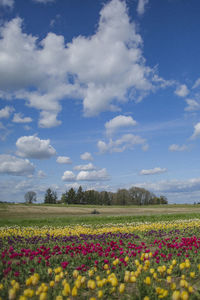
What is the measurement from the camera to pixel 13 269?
6.64 meters

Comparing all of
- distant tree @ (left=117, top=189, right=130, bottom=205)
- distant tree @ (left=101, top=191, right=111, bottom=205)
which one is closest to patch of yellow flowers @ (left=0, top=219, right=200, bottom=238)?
distant tree @ (left=117, top=189, right=130, bottom=205)

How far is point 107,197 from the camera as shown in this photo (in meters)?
136

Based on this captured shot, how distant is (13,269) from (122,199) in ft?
421

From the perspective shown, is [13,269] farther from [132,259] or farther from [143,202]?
[143,202]

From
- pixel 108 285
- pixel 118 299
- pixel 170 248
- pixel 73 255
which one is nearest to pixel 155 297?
pixel 118 299

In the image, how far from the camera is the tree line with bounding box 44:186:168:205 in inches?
4931

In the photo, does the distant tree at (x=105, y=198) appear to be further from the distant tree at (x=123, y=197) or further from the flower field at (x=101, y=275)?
the flower field at (x=101, y=275)

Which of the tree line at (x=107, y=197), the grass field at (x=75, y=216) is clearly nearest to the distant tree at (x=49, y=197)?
the tree line at (x=107, y=197)

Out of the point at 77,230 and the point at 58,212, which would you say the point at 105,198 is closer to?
the point at 58,212

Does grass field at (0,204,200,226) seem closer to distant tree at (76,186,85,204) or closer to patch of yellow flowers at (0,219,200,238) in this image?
patch of yellow flowers at (0,219,200,238)

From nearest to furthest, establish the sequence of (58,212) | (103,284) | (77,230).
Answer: (103,284) < (77,230) < (58,212)

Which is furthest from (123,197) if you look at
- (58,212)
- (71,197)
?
(58,212)

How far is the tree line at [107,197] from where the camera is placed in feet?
411

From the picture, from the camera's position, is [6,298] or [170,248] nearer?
[6,298]
